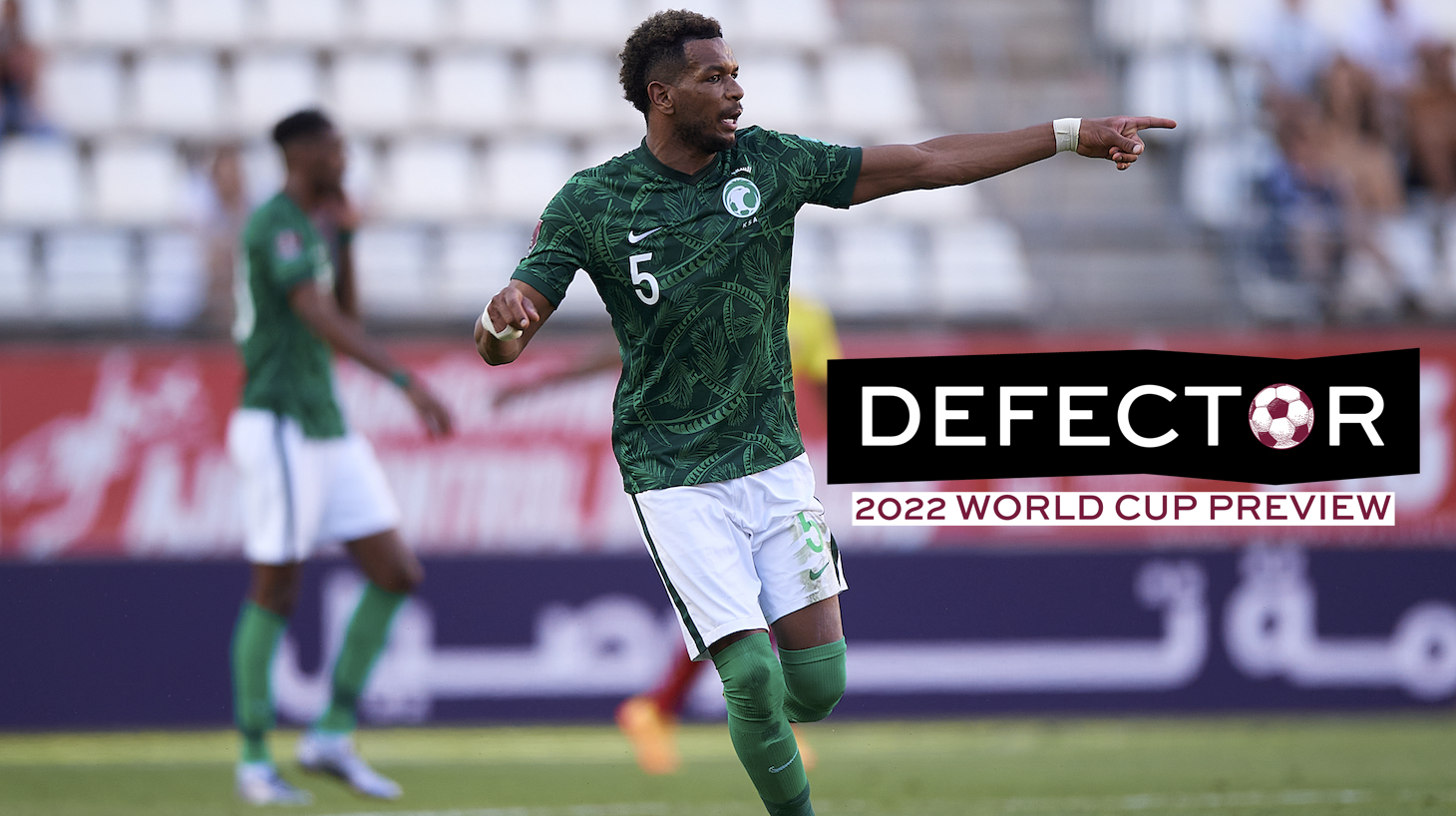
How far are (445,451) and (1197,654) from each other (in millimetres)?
4156

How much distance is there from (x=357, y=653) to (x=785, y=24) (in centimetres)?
751

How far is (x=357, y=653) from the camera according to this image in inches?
268

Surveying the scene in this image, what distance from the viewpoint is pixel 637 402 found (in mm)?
4402

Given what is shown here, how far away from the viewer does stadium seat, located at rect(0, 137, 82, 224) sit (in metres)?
10.8

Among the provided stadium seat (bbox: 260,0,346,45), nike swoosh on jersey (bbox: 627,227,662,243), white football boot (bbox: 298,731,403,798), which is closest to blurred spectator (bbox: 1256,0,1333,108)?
stadium seat (bbox: 260,0,346,45)

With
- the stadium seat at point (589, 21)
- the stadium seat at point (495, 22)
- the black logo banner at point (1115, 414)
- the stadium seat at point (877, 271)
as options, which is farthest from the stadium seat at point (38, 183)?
the black logo banner at point (1115, 414)

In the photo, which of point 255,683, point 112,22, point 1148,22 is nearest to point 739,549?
point 255,683

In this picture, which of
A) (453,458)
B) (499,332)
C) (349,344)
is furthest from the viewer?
(453,458)

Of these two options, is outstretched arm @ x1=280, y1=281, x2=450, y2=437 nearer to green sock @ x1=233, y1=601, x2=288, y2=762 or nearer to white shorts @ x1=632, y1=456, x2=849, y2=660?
green sock @ x1=233, y1=601, x2=288, y2=762

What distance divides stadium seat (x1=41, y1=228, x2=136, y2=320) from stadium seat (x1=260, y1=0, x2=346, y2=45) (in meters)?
2.81

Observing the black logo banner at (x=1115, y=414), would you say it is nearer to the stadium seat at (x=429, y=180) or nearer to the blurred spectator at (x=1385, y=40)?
the stadium seat at (x=429, y=180)

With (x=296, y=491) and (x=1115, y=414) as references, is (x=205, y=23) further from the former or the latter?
(x=1115, y=414)

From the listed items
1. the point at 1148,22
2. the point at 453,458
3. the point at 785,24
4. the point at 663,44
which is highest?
the point at 785,24

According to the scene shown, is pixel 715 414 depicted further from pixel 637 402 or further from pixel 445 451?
pixel 445 451
